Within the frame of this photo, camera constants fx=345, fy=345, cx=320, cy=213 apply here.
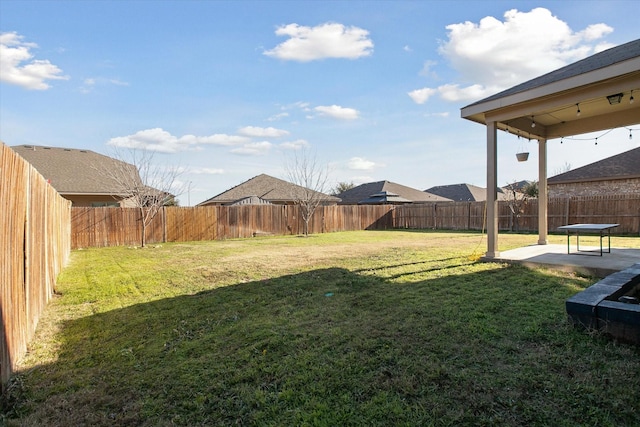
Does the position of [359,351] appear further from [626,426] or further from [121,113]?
[121,113]

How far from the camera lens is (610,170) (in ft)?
55.9

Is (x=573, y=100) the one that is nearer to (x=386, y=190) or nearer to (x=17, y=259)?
(x=17, y=259)

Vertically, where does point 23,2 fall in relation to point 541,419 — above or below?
above

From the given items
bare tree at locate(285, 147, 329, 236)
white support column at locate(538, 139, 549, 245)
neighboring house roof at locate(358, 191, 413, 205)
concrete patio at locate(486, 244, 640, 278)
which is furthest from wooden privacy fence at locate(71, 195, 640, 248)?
concrete patio at locate(486, 244, 640, 278)

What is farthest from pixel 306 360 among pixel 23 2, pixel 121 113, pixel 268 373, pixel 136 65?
pixel 121 113

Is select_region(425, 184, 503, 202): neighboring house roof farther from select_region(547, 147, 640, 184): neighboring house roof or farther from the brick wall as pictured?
select_region(547, 147, 640, 184): neighboring house roof

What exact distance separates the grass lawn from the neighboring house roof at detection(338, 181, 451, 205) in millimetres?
24932

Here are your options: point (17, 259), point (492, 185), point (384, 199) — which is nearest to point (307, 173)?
A: point (384, 199)

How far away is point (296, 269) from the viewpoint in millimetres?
6703

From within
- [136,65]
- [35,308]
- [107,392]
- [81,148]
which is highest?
[136,65]

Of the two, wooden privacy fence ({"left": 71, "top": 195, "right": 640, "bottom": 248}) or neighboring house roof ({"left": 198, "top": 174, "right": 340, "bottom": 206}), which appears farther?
neighboring house roof ({"left": 198, "top": 174, "right": 340, "bottom": 206})

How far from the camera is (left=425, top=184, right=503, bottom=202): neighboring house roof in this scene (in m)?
31.4

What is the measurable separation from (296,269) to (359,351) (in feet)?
13.3

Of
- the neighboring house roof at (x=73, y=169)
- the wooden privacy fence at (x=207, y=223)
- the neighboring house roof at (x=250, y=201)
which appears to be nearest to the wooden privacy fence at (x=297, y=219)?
the wooden privacy fence at (x=207, y=223)
